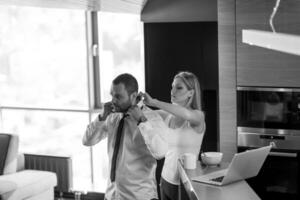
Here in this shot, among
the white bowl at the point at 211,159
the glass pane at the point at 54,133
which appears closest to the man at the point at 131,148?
the white bowl at the point at 211,159

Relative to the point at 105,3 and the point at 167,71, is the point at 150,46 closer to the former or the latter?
the point at 167,71

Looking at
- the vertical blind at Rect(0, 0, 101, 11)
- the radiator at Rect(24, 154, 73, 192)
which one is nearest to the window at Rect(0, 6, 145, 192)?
the radiator at Rect(24, 154, 73, 192)

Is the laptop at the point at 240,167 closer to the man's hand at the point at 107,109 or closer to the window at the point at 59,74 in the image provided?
the man's hand at the point at 107,109

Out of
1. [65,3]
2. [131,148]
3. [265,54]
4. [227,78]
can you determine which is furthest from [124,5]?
[131,148]

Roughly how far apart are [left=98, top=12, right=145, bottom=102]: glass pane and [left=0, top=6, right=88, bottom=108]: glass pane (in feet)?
0.78

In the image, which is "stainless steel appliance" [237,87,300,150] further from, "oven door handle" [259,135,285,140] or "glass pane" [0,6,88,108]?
"glass pane" [0,6,88,108]

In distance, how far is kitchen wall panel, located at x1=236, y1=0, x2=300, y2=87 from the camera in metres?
4.38

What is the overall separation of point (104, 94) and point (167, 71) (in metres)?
1.57

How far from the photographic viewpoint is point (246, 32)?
105 inches

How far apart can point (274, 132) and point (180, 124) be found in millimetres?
1126

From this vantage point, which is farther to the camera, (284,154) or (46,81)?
(46,81)

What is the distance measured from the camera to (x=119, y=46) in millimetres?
6605

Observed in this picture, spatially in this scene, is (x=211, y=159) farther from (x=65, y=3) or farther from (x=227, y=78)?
(x=65, y=3)

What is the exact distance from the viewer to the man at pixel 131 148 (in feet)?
10.8
